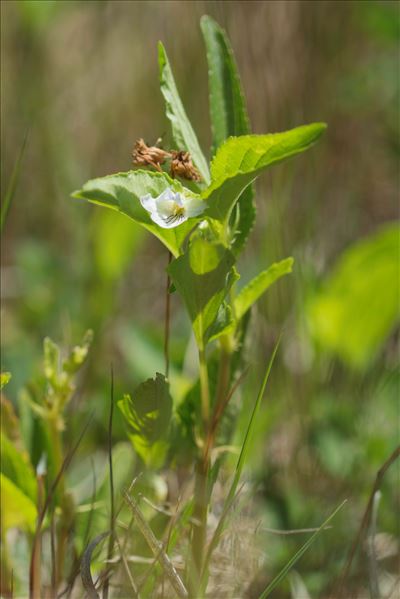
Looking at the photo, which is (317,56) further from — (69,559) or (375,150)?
(69,559)

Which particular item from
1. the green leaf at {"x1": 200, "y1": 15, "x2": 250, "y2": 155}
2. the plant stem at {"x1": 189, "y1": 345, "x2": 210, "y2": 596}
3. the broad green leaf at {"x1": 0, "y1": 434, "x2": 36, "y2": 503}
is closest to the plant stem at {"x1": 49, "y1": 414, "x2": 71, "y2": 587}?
the broad green leaf at {"x1": 0, "y1": 434, "x2": 36, "y2": 503}

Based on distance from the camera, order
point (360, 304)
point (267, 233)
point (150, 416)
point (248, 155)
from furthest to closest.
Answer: point (360, 304), point (267, 233), point (150, 416), point (248, 155)

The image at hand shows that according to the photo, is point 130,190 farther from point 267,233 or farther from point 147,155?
point 267,233

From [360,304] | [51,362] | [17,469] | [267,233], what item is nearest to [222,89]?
[51,362]

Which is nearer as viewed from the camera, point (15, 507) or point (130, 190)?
point (130, 190)

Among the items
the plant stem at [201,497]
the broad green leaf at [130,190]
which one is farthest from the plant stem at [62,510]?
the broad green leaf at [130,190]

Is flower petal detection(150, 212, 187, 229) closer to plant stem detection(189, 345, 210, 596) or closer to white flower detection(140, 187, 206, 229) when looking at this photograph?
white flower detection(140, 187, 206, 229)

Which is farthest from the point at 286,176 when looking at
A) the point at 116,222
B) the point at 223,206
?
the point at 223,206
